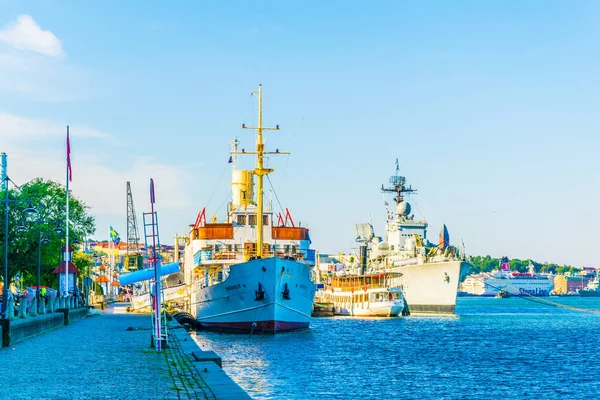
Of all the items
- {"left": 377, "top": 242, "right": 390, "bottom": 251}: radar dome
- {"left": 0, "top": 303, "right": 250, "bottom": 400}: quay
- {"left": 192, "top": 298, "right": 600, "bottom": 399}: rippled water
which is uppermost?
{"left": 377, "top": 242, "right": 390, "bottom": 251}: radar dome

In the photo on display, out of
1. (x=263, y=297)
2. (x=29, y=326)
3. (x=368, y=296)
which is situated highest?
(x=263, y=297)

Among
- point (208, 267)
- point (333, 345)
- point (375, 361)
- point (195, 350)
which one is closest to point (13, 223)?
point (208, 267)

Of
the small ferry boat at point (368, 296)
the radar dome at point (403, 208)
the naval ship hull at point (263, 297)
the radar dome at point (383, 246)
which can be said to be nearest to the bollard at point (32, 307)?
the naval ship hull at point (263, 297)

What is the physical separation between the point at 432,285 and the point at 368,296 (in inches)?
570

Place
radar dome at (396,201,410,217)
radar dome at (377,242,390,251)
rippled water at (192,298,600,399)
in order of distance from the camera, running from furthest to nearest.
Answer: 1. radar dome at (396,201,410,217)
2. radar dome at (377,242,390,251)
3. rippled water at (192,298,600,399)

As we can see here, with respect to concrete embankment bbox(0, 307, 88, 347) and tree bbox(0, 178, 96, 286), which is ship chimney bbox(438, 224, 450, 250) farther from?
concrete embankment bbox(0, 307, 88, 347)

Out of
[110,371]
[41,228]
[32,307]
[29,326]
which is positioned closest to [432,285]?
[41,228]

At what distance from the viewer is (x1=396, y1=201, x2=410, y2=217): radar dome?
136500 millimetres

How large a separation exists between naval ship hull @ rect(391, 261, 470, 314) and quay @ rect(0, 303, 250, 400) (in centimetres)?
7996

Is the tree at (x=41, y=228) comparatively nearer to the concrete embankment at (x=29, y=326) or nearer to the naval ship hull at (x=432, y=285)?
the concrete embankment at (x=29, y=326)

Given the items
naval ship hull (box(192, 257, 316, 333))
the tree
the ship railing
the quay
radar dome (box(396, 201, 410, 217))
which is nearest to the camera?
the quay

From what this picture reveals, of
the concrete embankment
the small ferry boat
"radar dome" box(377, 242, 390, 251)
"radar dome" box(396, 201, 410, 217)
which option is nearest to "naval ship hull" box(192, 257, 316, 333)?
the concrete embankment

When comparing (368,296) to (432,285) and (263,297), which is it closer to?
(432,285)

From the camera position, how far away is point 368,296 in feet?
344
